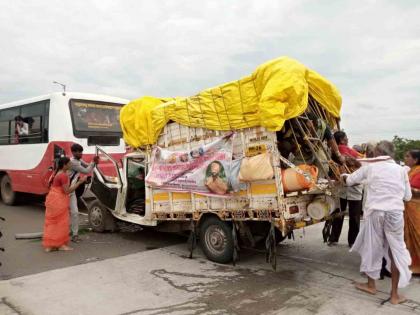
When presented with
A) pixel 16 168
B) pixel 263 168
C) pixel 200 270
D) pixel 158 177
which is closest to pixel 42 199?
pixel 16 168

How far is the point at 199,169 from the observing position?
6035mm

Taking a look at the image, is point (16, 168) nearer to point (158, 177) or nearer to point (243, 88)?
point (158, 177)

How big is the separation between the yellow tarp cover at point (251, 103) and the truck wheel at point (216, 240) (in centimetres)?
141

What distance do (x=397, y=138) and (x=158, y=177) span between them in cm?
1894

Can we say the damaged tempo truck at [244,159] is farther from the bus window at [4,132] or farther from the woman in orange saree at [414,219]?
the bus window at [4,132]

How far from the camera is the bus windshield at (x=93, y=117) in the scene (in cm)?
1014

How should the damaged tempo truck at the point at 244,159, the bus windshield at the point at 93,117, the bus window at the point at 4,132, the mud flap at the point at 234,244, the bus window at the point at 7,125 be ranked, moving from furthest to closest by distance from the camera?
the bus window at the point at 4,132, the bus window at the point at 7,125, the bus windshield at the point at 93,117, the mud flap at the point at 234,244, the damaged tempo truck at the point at 244,159

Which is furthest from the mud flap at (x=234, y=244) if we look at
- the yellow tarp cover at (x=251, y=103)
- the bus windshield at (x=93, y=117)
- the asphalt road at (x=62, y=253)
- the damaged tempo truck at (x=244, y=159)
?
the bus windshield at (x=93, y=117)

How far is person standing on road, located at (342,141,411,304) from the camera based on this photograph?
4.54 meters

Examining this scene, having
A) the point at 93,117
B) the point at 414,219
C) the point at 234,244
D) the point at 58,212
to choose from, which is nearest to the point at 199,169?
the point at 234,244

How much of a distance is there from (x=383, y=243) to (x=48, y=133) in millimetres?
8245

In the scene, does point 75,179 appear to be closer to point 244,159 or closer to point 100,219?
point 100,219

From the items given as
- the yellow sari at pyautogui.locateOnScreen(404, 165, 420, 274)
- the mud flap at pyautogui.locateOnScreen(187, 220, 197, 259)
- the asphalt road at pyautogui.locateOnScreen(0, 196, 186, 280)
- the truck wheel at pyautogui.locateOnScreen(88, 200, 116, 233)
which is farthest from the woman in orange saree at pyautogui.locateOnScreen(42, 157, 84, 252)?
the yellow sari at pyautogui.locateOnScreen(404, 165, 420, 274)

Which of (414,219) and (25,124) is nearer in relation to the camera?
(414,219)
